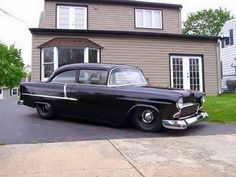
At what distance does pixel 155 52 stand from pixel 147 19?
4181mm

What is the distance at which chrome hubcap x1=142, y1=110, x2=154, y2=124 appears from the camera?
7.66m

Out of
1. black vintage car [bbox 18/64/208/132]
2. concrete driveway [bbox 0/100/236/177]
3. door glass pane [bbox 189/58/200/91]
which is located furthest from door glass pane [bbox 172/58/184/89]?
concrete driveway [bbox 0/100/236/177]

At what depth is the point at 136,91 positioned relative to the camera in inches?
308

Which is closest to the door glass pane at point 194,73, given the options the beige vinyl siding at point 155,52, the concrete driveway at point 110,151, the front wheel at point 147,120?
the beige vinyl siding at point 155,52

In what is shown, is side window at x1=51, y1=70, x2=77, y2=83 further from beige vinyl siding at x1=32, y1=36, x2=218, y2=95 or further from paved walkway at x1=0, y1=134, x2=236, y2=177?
beige vinyl siding at x1=32, y1=36, x2=218, y2=95

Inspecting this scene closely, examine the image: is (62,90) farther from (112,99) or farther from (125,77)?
(125,77)

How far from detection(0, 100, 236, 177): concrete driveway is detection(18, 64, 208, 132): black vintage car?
0.32 m

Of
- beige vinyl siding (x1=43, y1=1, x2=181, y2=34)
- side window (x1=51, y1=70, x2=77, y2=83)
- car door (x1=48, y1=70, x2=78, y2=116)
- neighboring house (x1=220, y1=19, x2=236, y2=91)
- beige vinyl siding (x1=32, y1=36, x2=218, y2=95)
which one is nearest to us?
car door (x1=48, y1=70, x2=78, y2=116)

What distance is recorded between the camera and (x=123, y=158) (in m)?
5.36

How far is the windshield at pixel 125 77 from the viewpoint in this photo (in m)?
8.36

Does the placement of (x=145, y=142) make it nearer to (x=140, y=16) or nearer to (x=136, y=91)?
(x=136, y=91)

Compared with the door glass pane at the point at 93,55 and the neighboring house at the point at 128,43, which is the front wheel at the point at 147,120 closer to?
the neighboring house at the point at 128,43

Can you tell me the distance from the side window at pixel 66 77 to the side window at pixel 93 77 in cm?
25

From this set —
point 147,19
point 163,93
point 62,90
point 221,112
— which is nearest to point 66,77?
point 62,90
